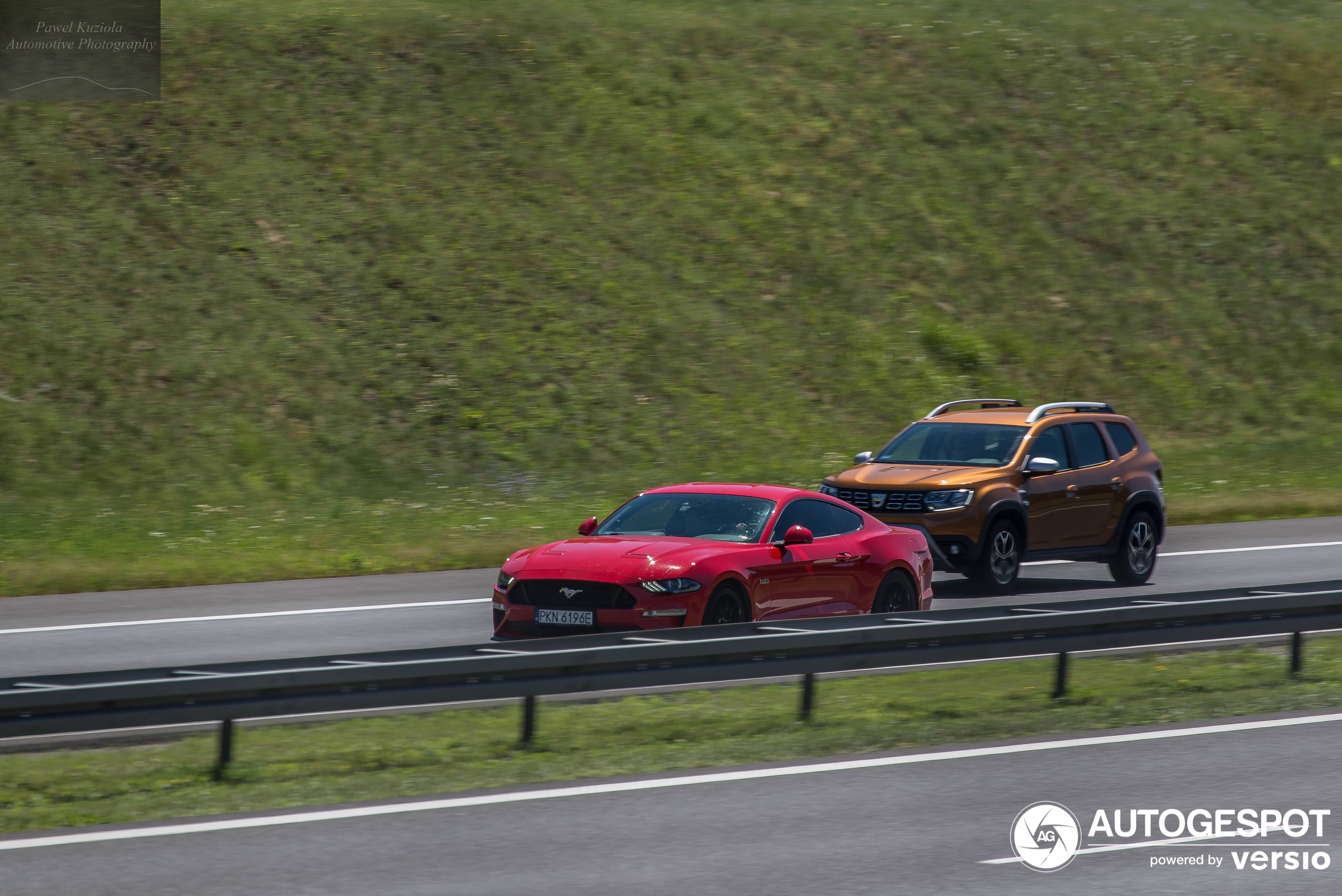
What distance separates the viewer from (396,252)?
29453 millimetres

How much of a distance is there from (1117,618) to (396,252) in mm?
20322

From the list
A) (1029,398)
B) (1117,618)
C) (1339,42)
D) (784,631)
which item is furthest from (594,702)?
(1339,42)

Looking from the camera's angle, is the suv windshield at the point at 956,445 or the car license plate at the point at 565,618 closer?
the car license plate at the point at 565,618

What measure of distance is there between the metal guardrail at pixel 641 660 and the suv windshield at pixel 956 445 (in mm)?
5669

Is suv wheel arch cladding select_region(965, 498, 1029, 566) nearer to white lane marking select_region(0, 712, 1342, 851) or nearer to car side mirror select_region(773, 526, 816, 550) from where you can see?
car side mirror select_region(773, 526, 816, 550)

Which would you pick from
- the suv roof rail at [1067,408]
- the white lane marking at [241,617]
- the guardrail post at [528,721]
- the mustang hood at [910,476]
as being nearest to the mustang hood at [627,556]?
the guardrail post at [528,721]

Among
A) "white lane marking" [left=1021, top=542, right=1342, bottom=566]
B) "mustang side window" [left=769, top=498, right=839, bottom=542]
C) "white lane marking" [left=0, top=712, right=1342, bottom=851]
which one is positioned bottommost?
"white lane marking" [left=1021, top=542, right=1342, bottom=566]

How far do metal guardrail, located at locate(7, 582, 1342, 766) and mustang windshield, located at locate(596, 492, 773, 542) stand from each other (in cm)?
250

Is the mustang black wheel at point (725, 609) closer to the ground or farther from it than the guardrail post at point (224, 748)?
farther from it

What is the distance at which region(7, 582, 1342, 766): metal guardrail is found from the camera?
327 inches

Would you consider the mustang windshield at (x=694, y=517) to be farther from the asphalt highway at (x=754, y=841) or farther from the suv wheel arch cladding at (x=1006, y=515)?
the suv wheel arch cladding at (x=1006, y=515)

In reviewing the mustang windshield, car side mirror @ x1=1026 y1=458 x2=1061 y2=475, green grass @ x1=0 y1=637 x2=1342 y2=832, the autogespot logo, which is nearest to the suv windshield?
car side mirror @ x1=1026 y1=458 x2=1061 y2=475

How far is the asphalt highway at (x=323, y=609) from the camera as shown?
1371cm

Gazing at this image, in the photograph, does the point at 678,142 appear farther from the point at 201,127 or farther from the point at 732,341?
the point at 201,127
